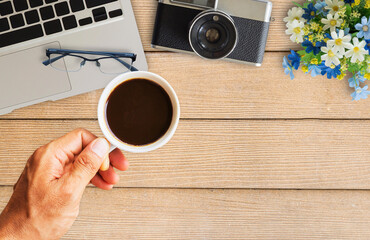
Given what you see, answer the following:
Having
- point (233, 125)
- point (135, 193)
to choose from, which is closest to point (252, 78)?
point (233, 125)

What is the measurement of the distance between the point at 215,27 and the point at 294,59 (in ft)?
0.53

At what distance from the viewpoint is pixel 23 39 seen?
61 centimetres

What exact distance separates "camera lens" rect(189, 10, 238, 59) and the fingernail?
234 millimetres

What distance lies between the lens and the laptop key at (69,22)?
606 mm

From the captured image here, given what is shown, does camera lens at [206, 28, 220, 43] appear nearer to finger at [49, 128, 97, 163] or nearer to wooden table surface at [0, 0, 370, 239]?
wooden table surface at [0, 0, 370, 239]

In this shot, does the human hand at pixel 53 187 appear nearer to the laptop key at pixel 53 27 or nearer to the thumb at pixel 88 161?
the thumb at pixel 88 161

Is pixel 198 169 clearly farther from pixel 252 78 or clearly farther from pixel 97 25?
pixel 97 25

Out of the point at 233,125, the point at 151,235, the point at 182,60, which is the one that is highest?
the point at 182,60

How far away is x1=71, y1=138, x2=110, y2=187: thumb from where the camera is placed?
49cm

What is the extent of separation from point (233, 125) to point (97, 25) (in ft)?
1.06

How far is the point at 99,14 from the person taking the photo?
0.61m

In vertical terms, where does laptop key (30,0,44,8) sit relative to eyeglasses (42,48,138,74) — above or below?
above

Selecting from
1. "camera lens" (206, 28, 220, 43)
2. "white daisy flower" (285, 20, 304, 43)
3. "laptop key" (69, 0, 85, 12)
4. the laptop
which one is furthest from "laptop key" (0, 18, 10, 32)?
"white daisy flower" (285, 20, 304, 43)

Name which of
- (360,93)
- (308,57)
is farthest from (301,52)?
(360,93)
